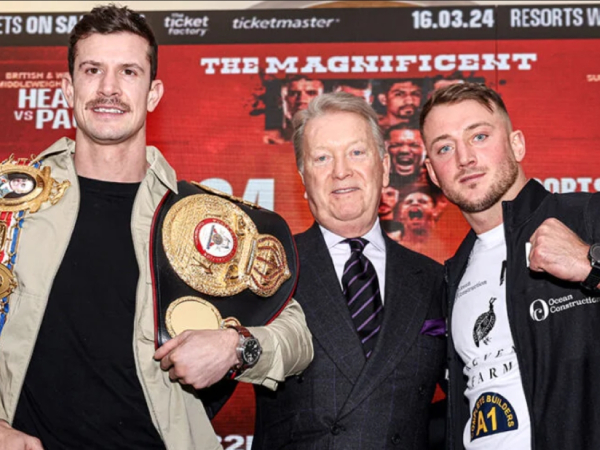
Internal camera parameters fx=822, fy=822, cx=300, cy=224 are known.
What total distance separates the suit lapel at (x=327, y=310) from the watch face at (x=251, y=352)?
475 mm

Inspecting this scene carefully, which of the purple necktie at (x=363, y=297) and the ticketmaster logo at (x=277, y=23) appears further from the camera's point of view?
the ticketmaster logo at (x=277, y=23)

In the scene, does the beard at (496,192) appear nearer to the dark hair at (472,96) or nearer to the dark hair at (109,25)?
the dark hair at (472,96)

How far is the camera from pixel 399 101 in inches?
154

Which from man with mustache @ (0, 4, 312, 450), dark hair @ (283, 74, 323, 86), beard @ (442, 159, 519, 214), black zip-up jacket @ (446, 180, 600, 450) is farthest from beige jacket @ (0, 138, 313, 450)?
dark hair @ (283, 74, 323, 86)

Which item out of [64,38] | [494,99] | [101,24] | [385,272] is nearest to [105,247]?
[101,24]

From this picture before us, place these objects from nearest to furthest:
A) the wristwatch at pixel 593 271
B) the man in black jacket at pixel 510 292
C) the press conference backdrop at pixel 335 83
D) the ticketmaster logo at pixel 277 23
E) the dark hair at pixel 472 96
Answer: the wristwatch at pixel 593 271, the man in black jacket at pixel 510 292, the dark hair at pixel 472 96, the press conference backdrop at pixel 335 83, the ticketmaster logo at pixel 277 23

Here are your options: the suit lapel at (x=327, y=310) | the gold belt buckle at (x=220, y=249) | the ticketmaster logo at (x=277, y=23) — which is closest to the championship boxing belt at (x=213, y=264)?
the gold belt buckle at (x=220, y=249)

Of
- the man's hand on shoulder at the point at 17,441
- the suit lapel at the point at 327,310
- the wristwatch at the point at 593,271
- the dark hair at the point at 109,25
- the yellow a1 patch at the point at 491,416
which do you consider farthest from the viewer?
the suit lapel at the point at 327,310

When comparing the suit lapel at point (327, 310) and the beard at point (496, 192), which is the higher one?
the beard at point (496, 192)

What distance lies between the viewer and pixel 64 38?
404 cm

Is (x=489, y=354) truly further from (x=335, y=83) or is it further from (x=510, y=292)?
(x=335, y=83)

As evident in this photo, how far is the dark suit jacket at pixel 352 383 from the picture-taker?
8.09ft

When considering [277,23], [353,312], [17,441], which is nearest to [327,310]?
[353,312]

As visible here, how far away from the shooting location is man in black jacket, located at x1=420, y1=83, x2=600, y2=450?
7.07 ft
